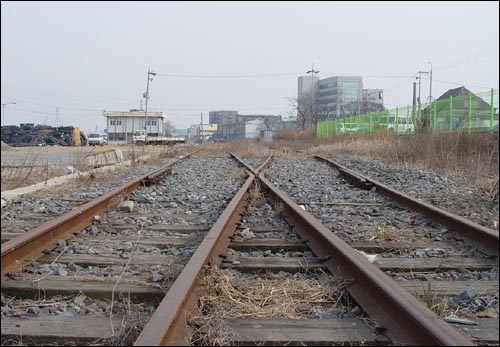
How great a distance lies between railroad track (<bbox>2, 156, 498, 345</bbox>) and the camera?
90.5 inches

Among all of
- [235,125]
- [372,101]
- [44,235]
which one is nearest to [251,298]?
[44,235]

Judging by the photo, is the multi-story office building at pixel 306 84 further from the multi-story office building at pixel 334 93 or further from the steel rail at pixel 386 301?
the steel rail at pixel 386 301

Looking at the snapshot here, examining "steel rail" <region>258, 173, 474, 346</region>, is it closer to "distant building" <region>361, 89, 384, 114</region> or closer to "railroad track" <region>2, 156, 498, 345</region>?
"railroad track" <region>2, 156, 498, 345</region>

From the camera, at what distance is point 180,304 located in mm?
2416

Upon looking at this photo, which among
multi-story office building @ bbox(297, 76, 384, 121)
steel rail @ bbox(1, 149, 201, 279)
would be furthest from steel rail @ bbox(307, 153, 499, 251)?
multi-story office building @ bbox(297, 76, 384, 121)

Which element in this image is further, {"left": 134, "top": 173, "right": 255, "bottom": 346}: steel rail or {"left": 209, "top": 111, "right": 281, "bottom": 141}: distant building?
{"left": 209, "top": 111, "right": 281, "bottom": 141}: distant building

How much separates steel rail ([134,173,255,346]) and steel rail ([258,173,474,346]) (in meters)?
0.86

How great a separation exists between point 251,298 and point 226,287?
0.19 metres

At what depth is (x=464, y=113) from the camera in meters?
12.9

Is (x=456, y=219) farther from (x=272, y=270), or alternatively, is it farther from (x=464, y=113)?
(x=464, y=113)

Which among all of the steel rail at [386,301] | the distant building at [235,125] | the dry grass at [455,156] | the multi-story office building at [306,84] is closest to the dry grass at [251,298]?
the steel rail at [386,301]

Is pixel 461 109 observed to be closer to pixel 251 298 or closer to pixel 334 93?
pixel 251 298

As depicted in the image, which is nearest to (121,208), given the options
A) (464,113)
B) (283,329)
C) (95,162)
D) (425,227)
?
(425,227)

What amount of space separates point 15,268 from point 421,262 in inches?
117
